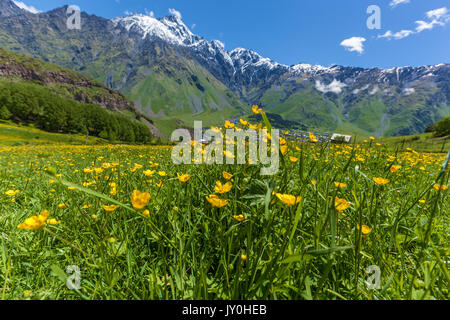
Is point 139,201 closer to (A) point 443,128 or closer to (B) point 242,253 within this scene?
(B) point 242,253

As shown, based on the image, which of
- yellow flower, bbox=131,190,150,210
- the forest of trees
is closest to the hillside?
the forest of trees

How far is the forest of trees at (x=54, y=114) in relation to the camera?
7275cm

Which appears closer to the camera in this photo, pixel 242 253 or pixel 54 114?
pixel 242 253

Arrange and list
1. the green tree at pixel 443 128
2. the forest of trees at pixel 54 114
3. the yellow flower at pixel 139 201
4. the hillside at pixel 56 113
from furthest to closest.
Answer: the hillside at pixel 56 113, the forest of trees at pixel 54 114, the green tree at pixel 443 128, the yellow flower at pixel 139 201

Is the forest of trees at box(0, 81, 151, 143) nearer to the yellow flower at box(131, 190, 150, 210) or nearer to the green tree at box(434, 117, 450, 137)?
the yellow flower at box(131, 190, 150, 210)

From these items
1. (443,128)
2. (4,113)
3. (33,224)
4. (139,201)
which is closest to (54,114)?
(4,113)

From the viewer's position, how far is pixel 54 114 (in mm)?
74062

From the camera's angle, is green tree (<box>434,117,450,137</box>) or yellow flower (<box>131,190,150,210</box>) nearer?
yellow flower (<box>131,190,150,210</box>)

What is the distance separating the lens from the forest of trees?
72.8 m

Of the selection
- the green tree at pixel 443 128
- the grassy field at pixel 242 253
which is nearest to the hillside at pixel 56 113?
the grassy field at pixel 242 253

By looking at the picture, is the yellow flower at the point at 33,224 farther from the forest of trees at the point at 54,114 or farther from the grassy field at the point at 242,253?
the forest of trees at the point at 54,114

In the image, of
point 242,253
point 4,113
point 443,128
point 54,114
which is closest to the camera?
point 242,253

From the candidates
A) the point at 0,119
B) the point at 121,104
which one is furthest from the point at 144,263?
the point at 121,104
